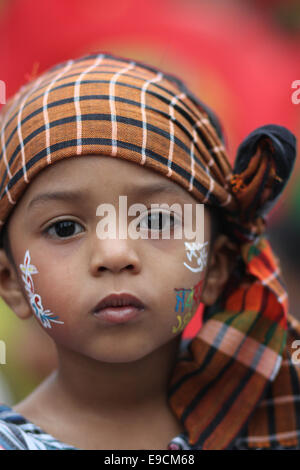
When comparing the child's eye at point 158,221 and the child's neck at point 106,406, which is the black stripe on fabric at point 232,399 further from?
the child's eye at point 158,221

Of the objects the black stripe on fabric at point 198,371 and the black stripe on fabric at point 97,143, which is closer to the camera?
the black stripe on fabric at point 97,143

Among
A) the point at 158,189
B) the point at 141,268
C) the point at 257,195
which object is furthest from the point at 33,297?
the point at 257,195

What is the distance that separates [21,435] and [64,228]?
1.52 ft

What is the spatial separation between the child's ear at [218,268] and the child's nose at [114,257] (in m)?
0.34

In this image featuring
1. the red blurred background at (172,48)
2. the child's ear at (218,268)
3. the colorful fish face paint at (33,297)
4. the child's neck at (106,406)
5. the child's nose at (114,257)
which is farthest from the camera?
the red blurred background at (172,48)

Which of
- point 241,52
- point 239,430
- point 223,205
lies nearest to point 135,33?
point 241,52

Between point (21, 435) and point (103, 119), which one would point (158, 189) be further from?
point (21, 435)

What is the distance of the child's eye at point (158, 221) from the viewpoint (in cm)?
120

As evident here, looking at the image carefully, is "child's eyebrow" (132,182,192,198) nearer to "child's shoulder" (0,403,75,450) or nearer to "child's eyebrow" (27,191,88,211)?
"child's eyebrow" (27,191,88,211)

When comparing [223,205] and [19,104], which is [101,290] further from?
[19,104]

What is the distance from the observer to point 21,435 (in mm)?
1217

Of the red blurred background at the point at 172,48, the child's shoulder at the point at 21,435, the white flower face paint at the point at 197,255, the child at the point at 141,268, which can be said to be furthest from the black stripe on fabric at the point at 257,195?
the red blurred background at the point at 172,48

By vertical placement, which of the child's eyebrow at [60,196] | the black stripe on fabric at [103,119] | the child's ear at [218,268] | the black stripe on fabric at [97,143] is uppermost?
the black stripe on fabric at [103,119]

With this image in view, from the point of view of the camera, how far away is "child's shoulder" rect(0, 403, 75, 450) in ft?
3.86
